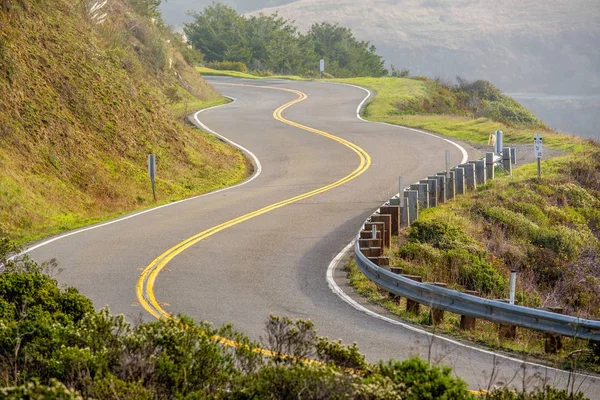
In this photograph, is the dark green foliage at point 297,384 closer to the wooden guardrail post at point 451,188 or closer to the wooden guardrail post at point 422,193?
the wooden guardrail post at point 422,193

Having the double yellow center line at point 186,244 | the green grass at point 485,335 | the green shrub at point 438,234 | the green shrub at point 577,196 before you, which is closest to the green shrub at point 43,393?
the double yellow center line at point 186,244

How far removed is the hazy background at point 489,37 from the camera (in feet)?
551

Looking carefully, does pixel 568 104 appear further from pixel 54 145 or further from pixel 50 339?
pixel 50 339

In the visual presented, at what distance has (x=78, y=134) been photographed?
2497 centimetres

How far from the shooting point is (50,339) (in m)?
8.24

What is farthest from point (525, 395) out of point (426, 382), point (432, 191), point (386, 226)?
point (432, 191)

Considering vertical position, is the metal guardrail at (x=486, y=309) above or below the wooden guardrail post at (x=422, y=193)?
above

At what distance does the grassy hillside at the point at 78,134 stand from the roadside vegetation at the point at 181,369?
10972 millimetres

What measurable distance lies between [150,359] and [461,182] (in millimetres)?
17454

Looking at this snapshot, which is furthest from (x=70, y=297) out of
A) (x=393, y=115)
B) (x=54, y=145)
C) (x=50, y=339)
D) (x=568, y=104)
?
(x=568, y=104)

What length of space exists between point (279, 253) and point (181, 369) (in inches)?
373

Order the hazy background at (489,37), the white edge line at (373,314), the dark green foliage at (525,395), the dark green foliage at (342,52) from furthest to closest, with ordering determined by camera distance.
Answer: the hazy background at (489,37) < the dark green foliage at (342,52) < the white edge line at (373,314) < the dark green foliage at (525,395)

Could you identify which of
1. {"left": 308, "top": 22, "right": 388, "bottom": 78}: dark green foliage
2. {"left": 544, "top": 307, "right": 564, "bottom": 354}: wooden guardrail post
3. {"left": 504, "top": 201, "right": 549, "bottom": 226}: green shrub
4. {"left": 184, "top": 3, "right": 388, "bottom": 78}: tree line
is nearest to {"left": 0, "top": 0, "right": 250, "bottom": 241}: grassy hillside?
{"left": 504, "top": 201, "right": 549, "bottom": 226}: green shrub

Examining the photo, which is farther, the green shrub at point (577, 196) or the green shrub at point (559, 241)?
the green shrub at point (577, 196)
